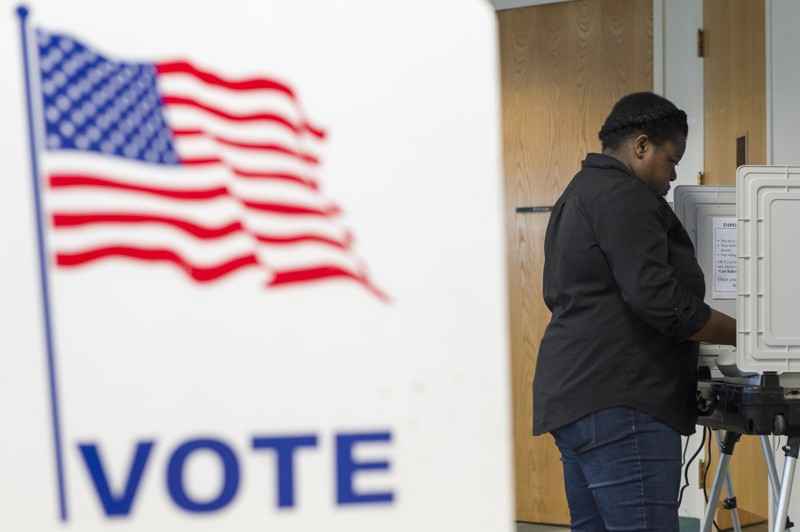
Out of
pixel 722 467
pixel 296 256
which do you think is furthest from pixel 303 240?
pixel 722 467

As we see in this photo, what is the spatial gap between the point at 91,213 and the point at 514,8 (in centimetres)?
376

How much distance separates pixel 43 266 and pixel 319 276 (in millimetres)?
146

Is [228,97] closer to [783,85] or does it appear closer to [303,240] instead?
[303,240]

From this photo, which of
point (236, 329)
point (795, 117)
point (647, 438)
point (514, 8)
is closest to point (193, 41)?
point (236, 329)

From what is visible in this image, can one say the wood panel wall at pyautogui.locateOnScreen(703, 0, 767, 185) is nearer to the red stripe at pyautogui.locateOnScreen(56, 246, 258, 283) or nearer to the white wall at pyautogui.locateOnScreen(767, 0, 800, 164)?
the white wall at pyautogui.locateOnScreen(767, 0, 800, 164)

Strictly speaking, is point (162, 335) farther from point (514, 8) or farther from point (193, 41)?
point (514, 8)

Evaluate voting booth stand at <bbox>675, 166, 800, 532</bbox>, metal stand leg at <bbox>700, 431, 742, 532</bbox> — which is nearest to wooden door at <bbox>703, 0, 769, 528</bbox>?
metal stand leg at <bbox>700, 431, 742, 532</bbox>

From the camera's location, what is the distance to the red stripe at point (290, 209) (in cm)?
51

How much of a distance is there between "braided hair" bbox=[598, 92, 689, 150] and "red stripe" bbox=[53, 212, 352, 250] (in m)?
1.40

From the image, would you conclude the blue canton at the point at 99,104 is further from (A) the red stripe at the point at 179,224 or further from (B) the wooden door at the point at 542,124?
(B) the wooden door at the point at 542,124

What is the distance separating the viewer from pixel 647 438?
1.66 m

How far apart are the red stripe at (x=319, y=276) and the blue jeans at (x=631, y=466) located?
124 cm

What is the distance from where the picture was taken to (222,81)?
1.67 ft

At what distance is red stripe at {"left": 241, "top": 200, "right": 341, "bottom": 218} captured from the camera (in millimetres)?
506
